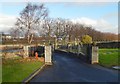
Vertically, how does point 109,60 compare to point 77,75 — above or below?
above

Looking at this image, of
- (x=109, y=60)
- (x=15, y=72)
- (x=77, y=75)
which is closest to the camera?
(x=15, y=72)

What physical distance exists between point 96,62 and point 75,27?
2708 inches

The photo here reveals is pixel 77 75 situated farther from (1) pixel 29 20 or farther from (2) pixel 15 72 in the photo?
(1) pixel 29 20

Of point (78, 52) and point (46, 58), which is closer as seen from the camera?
point (46, 58)

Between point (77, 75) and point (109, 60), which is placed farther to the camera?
point (109, 60)

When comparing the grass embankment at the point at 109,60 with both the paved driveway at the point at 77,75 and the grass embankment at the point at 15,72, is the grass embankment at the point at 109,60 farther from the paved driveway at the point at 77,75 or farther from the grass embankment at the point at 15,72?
the grass embankment at the point at 15,72

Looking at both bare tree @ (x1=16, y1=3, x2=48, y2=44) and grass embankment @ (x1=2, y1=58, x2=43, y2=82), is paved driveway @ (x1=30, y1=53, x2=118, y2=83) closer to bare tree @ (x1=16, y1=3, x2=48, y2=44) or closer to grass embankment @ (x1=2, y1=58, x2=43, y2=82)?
grass embankment @ (x1=2, y1=58, x2=43, y2=82)

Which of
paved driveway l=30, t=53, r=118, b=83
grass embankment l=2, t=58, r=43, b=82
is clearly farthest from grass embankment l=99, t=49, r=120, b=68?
grass embankment l=2, t=58, r=43, b=82

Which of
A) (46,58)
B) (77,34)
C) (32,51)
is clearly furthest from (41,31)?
(46,58)

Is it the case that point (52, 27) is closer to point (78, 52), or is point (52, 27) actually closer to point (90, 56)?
point (78, 52)

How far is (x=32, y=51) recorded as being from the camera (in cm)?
4184

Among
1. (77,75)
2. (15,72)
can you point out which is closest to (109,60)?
(77,75)

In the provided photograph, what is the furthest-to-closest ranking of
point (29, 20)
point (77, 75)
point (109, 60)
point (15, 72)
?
1. point (29, 20)
2. point (109, 60)
3. point (77, 75)
4. point (15, 72)

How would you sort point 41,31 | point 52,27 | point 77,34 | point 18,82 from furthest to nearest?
point 77,34, point 52,27, point 41,31, point 18,82
